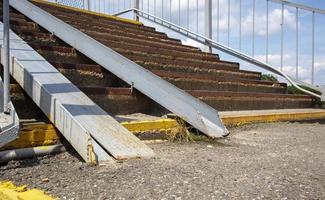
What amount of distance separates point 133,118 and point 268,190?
228 centimetres

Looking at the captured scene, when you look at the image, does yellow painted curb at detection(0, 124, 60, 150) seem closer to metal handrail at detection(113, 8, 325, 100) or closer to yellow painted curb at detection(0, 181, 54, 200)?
yellow painted curb at detection(0, 181, 54, 200)

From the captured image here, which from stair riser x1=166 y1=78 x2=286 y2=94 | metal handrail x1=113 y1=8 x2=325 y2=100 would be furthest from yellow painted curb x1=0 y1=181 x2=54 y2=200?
metal handrail x1=113 y1=8 x2=325 y2=100

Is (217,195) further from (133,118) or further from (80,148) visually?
(133,118)

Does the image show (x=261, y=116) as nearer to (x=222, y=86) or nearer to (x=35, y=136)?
(x=222, y=86)

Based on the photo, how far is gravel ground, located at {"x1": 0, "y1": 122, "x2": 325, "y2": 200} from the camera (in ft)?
7.89

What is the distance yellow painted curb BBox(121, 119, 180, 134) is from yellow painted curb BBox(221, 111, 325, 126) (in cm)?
102

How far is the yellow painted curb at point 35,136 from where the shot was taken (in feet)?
10.5

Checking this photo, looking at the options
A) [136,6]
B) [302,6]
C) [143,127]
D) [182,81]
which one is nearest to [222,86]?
[182,81]

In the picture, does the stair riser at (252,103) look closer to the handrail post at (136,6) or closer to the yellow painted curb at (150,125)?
the yellow painted curb at (150,125)

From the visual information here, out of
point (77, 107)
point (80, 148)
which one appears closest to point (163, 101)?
point (77, 107)

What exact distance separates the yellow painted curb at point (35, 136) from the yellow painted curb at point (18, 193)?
59 cm

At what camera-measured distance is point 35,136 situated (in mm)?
3318

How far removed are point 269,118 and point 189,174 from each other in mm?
3551

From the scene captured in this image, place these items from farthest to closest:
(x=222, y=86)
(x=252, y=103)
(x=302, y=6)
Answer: (x=302, y=6) → (x=222, y=86) → (x=252, y=103)
